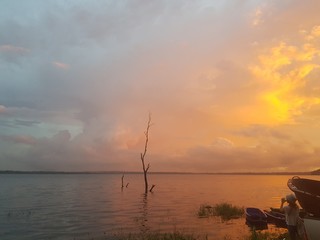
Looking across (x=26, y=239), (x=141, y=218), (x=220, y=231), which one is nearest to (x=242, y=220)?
(x=220, y=231)

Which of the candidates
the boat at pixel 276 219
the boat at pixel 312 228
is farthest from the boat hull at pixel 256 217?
the boat at pixel 312 228

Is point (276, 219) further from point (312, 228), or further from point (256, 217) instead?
point (312, 228)

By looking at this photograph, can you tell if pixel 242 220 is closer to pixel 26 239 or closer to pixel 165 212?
pixel 165 212

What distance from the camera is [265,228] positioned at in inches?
1148

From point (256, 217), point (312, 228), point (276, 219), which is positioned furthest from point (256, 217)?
point (312, 228)

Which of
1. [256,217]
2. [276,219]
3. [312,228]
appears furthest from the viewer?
[256,217]

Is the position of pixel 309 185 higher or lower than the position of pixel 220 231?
higher

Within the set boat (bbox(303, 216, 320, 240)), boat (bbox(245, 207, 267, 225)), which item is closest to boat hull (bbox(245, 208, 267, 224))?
boat (bbox(245, 207, 267, 225))

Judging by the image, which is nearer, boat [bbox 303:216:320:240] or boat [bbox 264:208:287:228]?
boat [bbox 303:216:320:240]

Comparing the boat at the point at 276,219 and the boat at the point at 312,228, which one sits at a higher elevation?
the boat at the point at 312,228

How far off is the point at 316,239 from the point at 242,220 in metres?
21.3

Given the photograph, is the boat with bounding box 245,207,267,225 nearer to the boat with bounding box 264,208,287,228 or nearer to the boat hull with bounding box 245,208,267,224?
the boat hull with bounding box 245,208,267,224

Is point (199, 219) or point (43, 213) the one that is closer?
point (199, 219)

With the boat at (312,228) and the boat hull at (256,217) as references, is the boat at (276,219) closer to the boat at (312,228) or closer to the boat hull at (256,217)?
the boat hull at (256,217)
